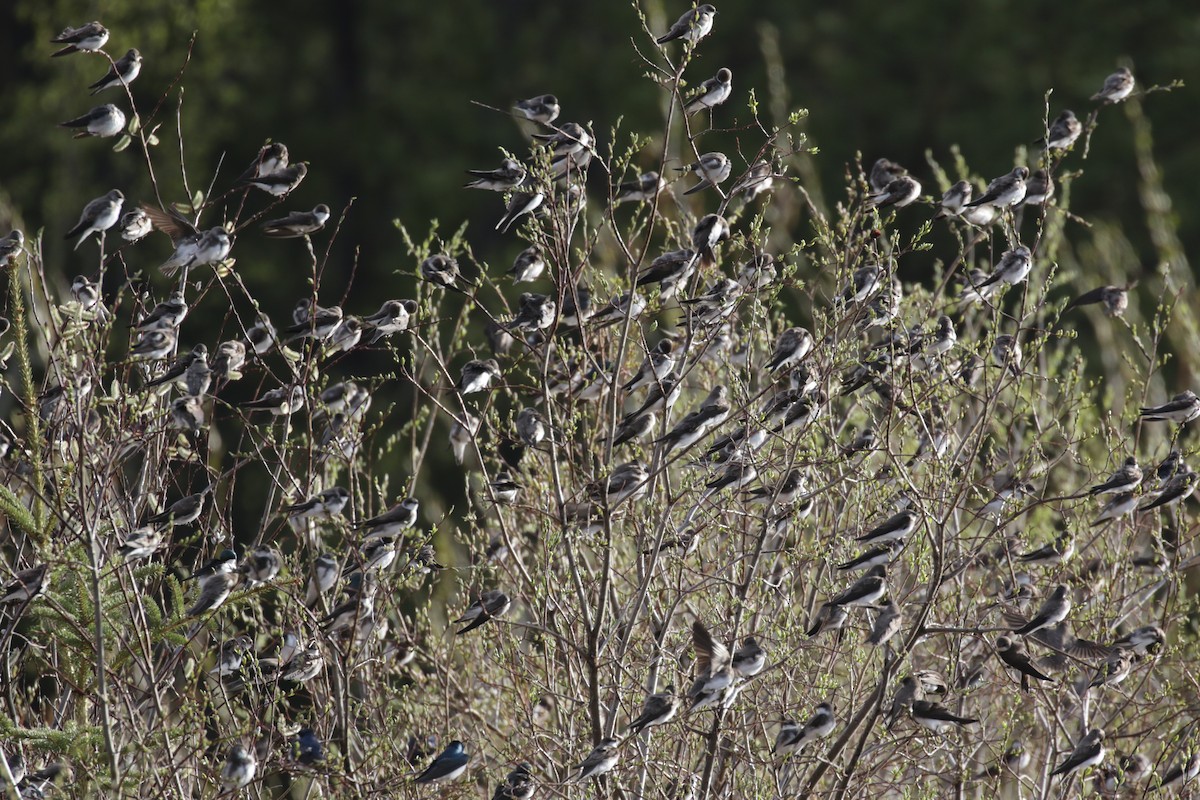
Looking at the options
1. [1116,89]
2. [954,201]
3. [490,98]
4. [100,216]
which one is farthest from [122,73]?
[490,98]

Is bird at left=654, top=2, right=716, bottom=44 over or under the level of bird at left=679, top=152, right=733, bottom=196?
over

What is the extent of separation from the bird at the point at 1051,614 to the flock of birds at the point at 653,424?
12 millimetres

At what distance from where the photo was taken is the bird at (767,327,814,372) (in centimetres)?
472

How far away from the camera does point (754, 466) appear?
4.33 metres

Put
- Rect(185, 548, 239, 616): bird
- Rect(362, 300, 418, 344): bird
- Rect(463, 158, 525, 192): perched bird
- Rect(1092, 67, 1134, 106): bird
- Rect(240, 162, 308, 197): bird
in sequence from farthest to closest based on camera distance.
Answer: Rect(1092, 67, 1134, 106): bird → Rect(240, 162, 308, 197): bird → Rect(463, 158, 525, 192): perched bird → Rect(362, 300, 418, 344): bird → Rect(185, 548, 239, 616): bird

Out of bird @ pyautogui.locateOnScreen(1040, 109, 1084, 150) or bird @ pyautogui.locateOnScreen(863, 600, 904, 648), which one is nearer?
bird @ pyautogui.locateOnScreen(863, 600, 904, 648)

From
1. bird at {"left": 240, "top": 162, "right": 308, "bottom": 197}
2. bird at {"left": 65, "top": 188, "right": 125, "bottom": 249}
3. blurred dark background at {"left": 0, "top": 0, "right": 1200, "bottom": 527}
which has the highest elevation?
bird at {"left": 240, "top": 162, "right": 308, "bottom": 197}

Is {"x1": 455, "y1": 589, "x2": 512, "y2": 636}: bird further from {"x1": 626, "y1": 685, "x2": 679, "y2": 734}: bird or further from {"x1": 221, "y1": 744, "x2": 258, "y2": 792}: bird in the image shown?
{"x1": 221, "y1": 744, "x2": 258, "y2": 792}: bird

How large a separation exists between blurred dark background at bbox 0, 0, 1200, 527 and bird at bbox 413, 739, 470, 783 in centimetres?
1219

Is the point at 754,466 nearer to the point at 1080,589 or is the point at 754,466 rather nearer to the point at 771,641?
the point at 771,641

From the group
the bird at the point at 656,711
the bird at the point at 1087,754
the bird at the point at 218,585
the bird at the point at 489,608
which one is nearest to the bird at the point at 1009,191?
the bird at the point at 1087,754

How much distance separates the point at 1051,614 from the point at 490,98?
15.9 metres

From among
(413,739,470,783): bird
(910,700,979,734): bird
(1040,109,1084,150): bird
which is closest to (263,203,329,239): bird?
(413,739,470,783): bird

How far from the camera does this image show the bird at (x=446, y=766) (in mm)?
4598
